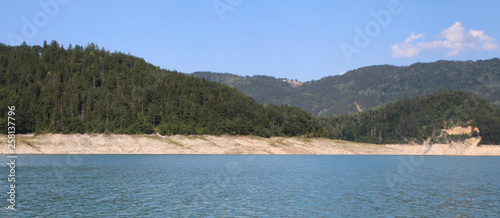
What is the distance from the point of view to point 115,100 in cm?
15138

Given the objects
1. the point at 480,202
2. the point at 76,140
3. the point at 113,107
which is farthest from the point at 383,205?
the point at 113,107

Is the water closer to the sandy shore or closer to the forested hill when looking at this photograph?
the sandy shore

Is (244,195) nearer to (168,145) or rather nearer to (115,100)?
(168,145)

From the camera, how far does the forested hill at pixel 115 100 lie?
139625 mm

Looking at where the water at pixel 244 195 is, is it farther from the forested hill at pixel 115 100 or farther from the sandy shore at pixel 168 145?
the forested hill at pixel 115 100

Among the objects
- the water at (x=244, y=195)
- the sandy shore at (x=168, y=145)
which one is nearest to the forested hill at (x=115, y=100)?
the sandy shore at (x=168, y=145)

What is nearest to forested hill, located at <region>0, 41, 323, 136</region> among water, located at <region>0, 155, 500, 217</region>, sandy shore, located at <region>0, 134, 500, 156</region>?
sandy shore, located at <region>0, 134, 500, 156</region>

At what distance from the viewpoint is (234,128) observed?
487ft

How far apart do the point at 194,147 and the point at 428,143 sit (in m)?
108

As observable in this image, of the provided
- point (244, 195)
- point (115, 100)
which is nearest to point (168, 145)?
point (115, 100)

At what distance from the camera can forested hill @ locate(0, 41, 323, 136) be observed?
140 m

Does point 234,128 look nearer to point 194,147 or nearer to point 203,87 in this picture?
point 194,147

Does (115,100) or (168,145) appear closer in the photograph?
(168,145)

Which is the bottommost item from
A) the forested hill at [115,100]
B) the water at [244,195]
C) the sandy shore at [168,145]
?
the water at [244,195]
